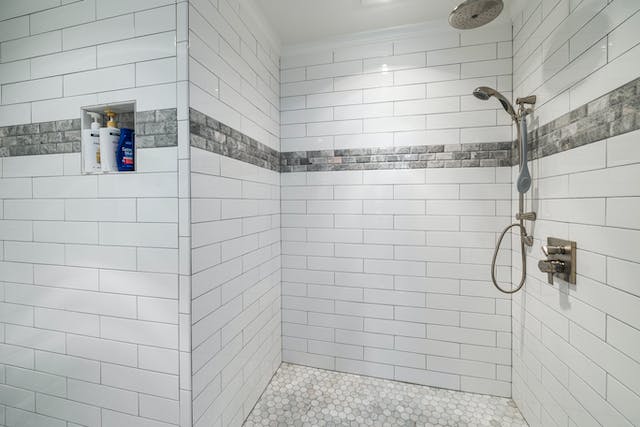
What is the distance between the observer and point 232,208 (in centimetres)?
128

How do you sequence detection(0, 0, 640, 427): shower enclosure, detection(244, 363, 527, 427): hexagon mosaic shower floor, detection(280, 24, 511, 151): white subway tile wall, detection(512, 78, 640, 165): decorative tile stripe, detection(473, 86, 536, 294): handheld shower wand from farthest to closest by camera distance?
detection(280, 24, 511, 151): white subway tile wall → detection(244, 363, 527, 427): hexagon mosaic shower floor → detection(473, 86, 536, 294): handheld shower wand → detection(0, 0, 640, 427): shower enclosure → detection(512, 78, 640, 165): decorative tile stripe

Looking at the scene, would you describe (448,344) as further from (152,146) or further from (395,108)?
(152,146)

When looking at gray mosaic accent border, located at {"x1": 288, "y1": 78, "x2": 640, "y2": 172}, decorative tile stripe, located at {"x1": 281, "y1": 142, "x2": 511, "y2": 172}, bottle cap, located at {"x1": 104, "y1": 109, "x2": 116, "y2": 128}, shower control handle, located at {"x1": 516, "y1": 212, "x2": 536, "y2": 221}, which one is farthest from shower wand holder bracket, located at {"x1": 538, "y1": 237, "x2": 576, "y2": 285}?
bottle cap, located at {"x1": 104, "y1": 109, "x2": 116, "y2": 128}

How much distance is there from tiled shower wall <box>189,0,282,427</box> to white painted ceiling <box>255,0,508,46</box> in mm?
133

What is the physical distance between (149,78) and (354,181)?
1161 mm

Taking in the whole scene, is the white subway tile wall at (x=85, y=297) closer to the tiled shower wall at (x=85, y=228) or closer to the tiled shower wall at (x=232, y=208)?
the tiled shower wall at (x=85, y=228)

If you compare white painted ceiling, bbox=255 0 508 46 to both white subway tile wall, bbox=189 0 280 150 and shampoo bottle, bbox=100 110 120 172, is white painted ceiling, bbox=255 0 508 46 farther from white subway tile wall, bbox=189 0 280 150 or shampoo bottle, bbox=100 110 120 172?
shampoo bottle, bbox=100 110 120 172

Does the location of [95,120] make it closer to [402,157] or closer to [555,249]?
[402,157]

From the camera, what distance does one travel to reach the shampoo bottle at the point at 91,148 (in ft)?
3.55

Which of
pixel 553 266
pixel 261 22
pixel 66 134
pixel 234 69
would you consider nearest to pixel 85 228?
pixel 66 134

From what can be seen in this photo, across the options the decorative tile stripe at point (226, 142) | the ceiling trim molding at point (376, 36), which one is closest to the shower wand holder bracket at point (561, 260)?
the ceiling trim molding at point (376, 36)

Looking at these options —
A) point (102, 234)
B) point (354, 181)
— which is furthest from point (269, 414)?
point (354, 181)

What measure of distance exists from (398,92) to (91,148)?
1596mm

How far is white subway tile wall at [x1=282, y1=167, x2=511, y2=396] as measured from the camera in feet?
5.08
